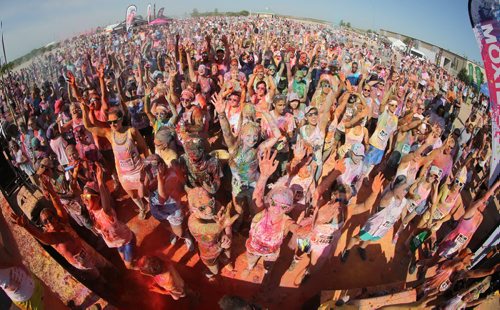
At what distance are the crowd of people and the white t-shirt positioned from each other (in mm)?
24

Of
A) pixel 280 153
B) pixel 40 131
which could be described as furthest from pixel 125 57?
pixel 280 153

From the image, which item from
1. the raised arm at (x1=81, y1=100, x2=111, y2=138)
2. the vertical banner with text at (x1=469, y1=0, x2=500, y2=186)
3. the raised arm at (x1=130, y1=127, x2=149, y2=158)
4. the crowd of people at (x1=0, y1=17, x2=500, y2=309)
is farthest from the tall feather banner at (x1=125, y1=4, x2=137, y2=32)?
the vertical banner with text at (x1=469, y1=0, x2=500, y2=186)

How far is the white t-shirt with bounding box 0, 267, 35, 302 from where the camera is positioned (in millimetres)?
2277

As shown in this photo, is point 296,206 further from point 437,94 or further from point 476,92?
point 437,94

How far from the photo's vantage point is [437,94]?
28.0 ft

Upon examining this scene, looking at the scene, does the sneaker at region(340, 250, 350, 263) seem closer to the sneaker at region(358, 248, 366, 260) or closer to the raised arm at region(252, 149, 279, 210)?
the sneaker at region(358, 248, 366, 260)

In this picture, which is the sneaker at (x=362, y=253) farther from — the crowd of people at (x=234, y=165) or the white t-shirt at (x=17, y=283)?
the white t-shirt at (x=17, y=283)

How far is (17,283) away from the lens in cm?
239

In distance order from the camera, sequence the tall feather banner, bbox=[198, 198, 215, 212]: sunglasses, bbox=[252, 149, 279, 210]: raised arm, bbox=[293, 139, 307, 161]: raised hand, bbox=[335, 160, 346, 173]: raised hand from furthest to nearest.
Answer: the tall feather banner < bbox=[335, 160, 346, 173]: raised hand < bbox=[293, 139, 307, 161]: raised hand < bbox=[252, 149, 279, 210]: raised arm < bbox=[198, 198, 215, 212]: sunglasses

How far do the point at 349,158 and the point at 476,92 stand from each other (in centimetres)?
501

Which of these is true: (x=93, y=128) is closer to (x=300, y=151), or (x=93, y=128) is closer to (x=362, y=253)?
(x=300, y=151)

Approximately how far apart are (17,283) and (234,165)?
266 cm

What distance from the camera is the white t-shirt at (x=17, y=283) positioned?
7.47ft

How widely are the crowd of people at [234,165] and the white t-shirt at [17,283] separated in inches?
1.0
